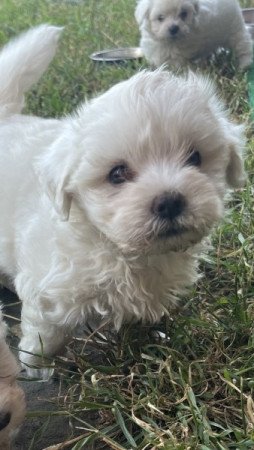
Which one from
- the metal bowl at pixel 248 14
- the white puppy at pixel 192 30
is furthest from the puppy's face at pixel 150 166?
the metal bowl at pixel 248 14

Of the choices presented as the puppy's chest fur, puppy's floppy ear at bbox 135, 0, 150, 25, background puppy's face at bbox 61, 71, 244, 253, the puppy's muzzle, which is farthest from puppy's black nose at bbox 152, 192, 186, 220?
puppy's floppy ear at bbox 135, 0, 150, 25

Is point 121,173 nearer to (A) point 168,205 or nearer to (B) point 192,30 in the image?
(A) point 168,205

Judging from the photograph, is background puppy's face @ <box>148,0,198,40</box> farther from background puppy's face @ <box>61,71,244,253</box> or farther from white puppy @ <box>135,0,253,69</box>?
background puppy's face @ <box>61,71,244,253</box>

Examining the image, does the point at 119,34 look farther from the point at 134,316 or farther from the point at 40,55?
the point at 134,316

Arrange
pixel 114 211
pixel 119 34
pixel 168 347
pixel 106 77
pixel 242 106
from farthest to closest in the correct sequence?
pixel 119 34 → pixel 106 77 → pixel 242 106 → pixel 168 347 → pixel 114 211

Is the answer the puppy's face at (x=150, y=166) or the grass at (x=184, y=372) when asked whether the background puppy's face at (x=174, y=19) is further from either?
the puppy's face at (x=150, y=166)

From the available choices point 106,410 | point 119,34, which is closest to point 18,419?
point 106,410

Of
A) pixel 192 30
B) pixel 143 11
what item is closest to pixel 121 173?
pixel 192 30
